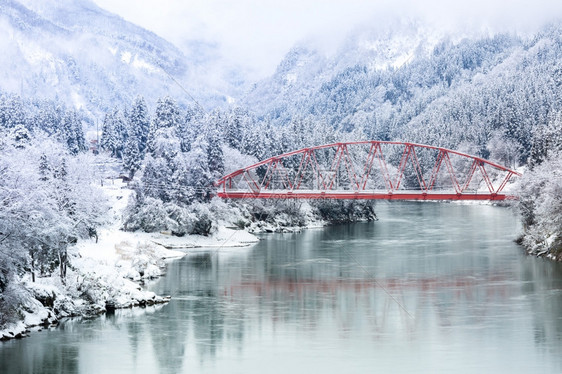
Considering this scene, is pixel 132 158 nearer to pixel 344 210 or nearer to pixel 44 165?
pixel 344 210

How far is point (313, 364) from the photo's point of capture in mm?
35125

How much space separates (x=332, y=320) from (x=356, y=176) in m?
84.0

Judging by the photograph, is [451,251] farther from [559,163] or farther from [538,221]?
[559,163]

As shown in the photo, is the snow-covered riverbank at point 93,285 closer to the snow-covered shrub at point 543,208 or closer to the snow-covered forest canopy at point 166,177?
the snow-covered forest canopy at point 166,177

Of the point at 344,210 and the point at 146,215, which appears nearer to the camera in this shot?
the point at 146,215

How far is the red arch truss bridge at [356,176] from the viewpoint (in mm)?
83287

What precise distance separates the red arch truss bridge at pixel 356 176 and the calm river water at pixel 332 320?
416 inches

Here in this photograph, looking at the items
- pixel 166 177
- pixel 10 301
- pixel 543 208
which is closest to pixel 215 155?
pixel 166 177

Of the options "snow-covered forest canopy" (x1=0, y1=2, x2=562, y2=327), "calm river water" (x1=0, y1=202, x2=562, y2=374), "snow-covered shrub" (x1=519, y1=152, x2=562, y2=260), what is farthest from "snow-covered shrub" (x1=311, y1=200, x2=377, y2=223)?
"snow-covered shrub" (x1=519, y1=152, x2=562, y2=260)

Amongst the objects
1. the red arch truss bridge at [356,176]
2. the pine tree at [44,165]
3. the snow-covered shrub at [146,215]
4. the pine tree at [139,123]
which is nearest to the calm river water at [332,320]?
the snow-covered shrub at [146,215]

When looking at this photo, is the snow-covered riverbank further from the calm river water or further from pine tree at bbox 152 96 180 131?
pine tree at bbox 152 96 180 131

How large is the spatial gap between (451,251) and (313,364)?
4078cm

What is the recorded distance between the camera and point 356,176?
127625 millimetres

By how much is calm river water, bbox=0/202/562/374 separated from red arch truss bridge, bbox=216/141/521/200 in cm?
1057
